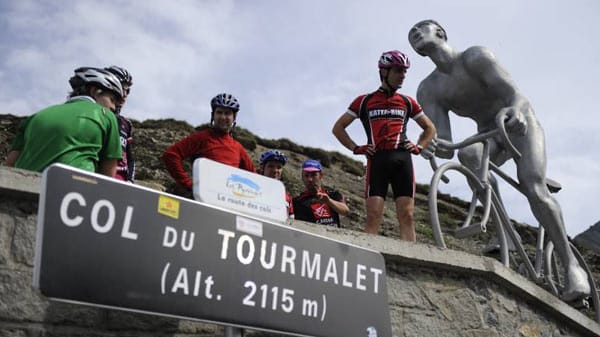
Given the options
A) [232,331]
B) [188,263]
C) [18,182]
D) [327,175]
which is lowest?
[232,331]

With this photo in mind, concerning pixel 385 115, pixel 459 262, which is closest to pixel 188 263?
pixel 459 262

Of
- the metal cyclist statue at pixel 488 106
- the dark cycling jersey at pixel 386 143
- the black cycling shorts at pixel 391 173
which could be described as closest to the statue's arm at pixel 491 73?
the metal cyclist statue at pixel 488 106

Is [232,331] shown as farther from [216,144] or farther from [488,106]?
[488,106]

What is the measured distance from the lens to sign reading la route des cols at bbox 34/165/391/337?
109 inches

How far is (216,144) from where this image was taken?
538 centimetres

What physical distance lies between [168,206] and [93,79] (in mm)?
1303

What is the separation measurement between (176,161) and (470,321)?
2.16 m

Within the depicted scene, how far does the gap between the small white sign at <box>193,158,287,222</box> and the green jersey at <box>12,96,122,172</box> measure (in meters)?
1.01

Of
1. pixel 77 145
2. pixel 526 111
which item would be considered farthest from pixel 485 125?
pixel 77 145

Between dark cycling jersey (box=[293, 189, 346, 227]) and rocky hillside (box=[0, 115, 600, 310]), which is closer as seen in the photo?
dark cycling jersey (box=[293, 189, 346, 227])

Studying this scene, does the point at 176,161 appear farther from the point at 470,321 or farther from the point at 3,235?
the point at 470,321

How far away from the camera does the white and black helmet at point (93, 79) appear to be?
4.16 meters

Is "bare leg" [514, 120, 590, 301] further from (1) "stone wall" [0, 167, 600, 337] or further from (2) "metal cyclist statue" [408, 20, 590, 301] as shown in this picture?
(1) "stone wall" [0, 167, 600, 337]

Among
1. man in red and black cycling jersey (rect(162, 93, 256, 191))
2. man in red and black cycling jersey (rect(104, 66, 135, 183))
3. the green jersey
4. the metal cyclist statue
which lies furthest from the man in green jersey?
the metal cyclist statue
